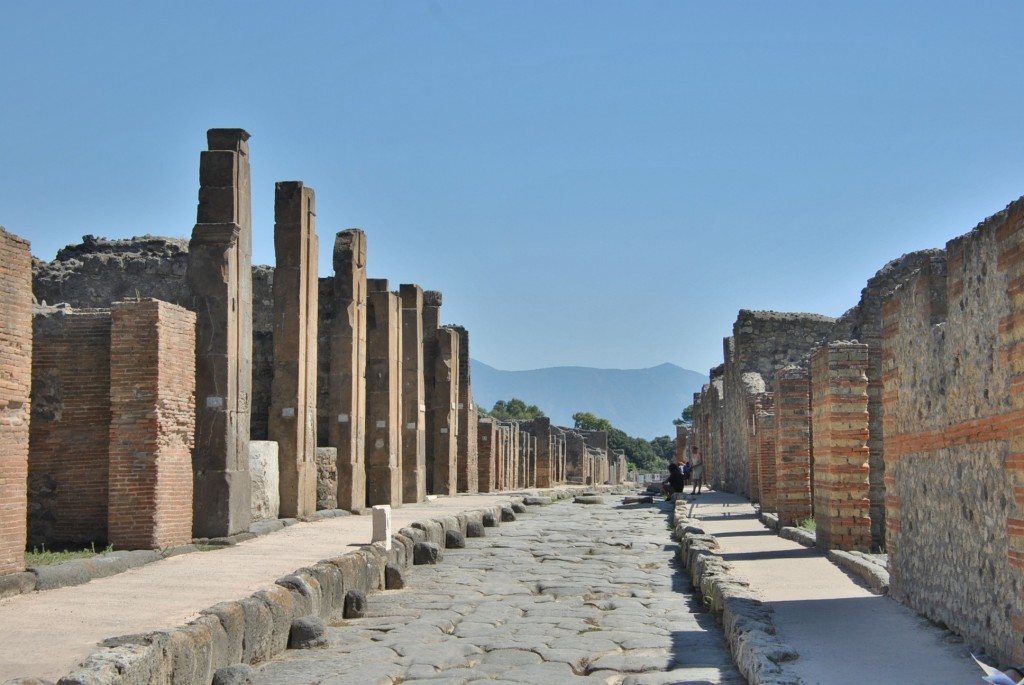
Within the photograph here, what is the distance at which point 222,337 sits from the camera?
1358cm

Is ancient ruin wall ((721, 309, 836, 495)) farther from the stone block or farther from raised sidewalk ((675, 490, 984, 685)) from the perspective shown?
raised sidewalk ((675, 490, 984, 685))

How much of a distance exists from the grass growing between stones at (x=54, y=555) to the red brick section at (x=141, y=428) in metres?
0.35

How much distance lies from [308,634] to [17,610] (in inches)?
76.7

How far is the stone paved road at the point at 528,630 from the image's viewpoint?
7.20 m

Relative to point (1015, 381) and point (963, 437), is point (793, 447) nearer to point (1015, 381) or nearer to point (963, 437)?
point (963, 437)

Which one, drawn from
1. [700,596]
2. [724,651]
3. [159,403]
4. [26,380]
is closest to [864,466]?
[700,596]

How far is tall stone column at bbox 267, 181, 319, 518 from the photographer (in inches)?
668

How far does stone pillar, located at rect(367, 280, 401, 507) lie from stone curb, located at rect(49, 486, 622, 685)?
10.4m

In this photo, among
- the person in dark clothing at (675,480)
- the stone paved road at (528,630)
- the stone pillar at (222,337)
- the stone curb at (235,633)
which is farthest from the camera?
the person in dark clothing at (675,480)

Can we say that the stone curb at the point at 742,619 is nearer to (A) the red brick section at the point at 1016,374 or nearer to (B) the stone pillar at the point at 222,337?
(A) the red brick section at the point at 1016,374

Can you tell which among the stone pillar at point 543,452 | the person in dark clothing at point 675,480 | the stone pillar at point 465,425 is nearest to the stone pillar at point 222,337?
the stone pillar at point 465,425

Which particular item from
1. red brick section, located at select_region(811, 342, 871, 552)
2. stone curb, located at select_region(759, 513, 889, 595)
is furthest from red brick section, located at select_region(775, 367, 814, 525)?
red brick section, located at select_region(811, 342, 871, 552)

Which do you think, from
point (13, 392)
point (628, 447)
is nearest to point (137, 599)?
point (13, 392)

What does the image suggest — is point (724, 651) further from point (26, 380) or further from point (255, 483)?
point (255, 483)
